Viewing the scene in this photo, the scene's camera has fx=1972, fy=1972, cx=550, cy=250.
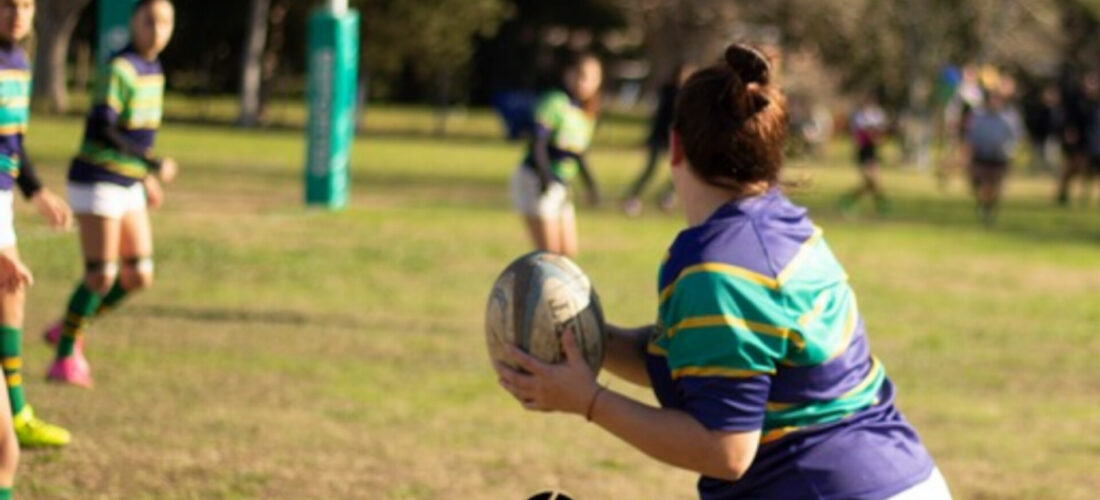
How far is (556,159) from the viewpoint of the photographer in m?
14.5

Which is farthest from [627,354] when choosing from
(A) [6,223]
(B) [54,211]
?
(B) [54,211]

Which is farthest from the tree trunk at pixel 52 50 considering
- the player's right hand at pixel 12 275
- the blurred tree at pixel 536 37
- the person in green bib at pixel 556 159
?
the player's right hand at pixel 12 275

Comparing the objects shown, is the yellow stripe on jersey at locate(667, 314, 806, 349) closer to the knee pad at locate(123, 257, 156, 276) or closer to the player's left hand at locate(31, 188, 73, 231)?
the player's left hand at locate(31, 188, 73, 231)

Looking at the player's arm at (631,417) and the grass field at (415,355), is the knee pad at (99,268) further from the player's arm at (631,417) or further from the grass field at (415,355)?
the player's arm at (631,417)

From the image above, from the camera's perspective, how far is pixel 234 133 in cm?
4769

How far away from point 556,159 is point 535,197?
0.54 metres

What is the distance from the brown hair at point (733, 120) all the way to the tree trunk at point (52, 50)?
46.5 m

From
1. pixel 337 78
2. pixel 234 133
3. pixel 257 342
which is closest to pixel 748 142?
pixel 257 342

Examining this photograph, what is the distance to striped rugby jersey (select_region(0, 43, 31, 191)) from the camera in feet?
27.3

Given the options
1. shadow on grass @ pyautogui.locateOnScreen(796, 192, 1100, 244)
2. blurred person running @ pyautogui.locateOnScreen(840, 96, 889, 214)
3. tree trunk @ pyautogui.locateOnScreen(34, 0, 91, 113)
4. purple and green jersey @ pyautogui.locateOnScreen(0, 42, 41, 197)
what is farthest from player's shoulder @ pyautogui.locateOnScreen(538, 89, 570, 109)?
tree trunk @ pyautogui.locateOnScreen(34, 0, 91, 113)

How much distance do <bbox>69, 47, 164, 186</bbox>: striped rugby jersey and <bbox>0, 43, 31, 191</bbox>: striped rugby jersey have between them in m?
1.93

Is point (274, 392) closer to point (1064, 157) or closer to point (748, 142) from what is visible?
point (748, 142)

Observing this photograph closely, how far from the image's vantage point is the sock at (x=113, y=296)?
11.1m

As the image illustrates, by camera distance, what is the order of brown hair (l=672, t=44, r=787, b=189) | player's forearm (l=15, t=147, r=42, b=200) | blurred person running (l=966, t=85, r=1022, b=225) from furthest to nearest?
blurred person running (l=966, t=85, r=1022, b=225)
player's forearm (l=15, t=147, r=42, b=200)
brown hair (l=672, t=44, r=787, b=189)
